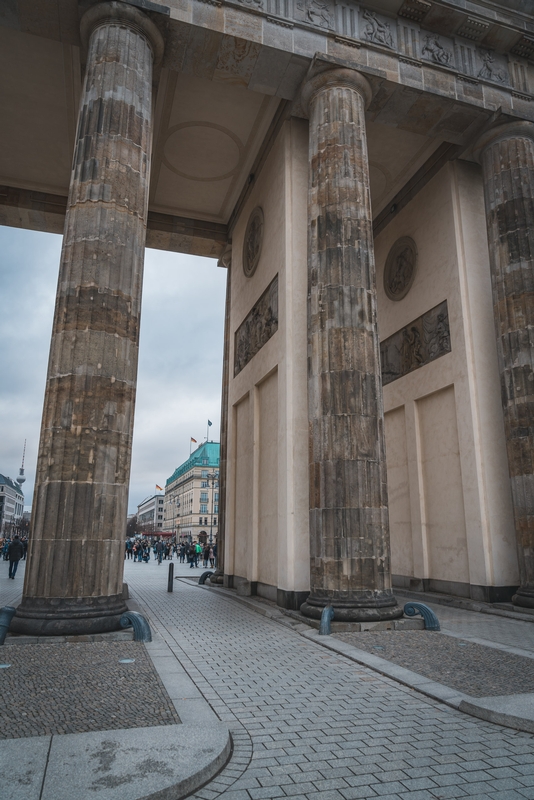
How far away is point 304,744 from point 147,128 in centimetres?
1105

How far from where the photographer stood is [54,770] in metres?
3.43

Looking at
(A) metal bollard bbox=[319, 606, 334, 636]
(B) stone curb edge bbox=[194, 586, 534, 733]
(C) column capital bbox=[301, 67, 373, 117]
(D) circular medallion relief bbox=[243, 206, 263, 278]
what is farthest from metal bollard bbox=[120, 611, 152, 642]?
(C) column capital bbox=[301, 67, 373, 117]

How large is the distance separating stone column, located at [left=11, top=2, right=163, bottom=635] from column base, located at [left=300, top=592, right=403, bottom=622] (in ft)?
11.3

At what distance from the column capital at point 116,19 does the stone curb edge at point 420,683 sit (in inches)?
481

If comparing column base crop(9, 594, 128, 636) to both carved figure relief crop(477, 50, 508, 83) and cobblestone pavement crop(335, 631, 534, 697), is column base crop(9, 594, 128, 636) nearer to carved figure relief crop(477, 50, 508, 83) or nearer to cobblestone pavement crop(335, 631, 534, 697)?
cobblestone pavement crop(335, 631, 534, 697)

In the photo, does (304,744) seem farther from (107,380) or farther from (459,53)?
(459,53)

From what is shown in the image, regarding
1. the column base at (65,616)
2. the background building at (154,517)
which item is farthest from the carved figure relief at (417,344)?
the background building at (154,517)

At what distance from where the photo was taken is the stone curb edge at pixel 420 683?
4.67 meters

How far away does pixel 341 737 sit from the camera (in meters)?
4.42

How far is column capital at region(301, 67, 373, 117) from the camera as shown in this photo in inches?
503

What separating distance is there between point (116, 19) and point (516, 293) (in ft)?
35.3

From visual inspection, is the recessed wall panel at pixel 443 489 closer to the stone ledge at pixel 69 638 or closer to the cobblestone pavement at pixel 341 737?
the cobblestone pavement at pixel 341 737

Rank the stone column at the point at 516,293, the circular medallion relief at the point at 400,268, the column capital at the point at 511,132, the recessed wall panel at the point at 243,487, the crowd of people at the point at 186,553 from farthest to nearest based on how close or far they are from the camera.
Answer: the crowd of people at the point at 186,553, the circular medallion relief at the point at 400,268, the recessed wall panel at the point at 243,487, the column capital at the point at 511,132, the stone column at the point at 516,293

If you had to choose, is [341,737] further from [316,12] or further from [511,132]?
[511,132]
